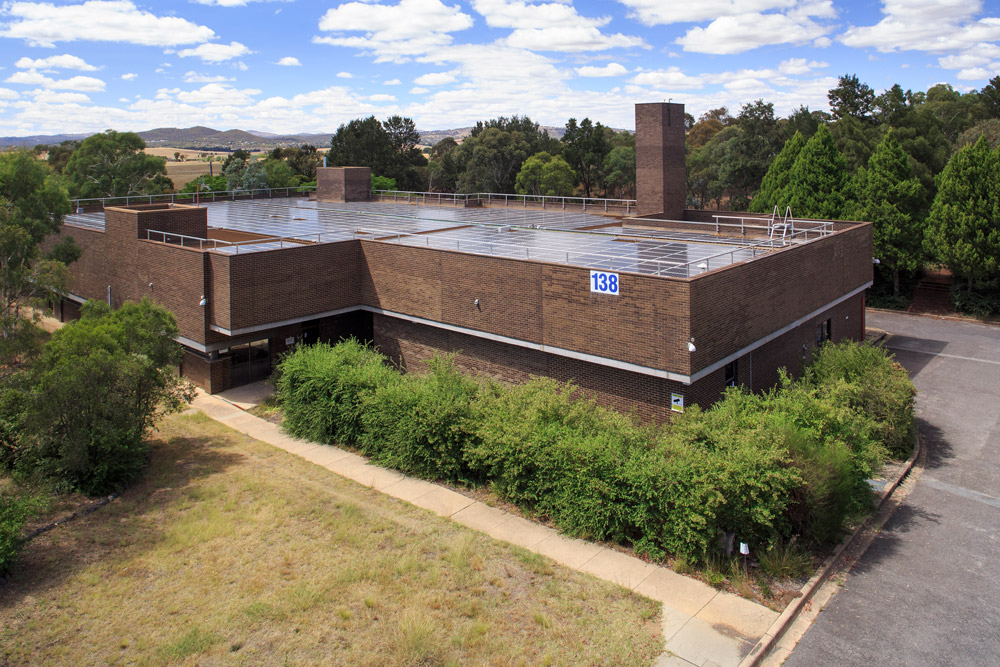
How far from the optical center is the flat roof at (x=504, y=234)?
2095cm

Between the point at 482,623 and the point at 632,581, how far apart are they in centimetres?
313

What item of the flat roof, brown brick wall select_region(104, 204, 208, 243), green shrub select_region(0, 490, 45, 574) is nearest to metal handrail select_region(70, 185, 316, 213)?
the flat roof

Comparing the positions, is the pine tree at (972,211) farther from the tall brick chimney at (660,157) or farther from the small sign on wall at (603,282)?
the small sign on wall at (603,282)

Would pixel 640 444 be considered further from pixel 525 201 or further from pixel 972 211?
pixel 972 211

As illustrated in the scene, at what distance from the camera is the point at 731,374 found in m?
19.5

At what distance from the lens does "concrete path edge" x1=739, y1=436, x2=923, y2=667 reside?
11047 mm

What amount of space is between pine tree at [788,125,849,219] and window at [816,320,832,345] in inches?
621

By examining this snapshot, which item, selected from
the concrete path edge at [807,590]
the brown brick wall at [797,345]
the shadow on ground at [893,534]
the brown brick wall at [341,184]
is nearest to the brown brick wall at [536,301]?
the brown brick wall at [797,345]

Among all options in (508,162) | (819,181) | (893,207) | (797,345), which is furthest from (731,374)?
(508,162)

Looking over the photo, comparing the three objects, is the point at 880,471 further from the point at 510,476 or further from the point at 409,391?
the point at 409,391

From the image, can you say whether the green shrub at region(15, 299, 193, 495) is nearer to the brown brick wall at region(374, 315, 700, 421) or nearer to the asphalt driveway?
the brown brick wall at region(374, 315, 700, 421)

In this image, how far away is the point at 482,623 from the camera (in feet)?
Result: 37.5

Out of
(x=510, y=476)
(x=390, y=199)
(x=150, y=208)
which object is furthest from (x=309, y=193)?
(x=510, y=476)

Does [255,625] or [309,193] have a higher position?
[309,193]
